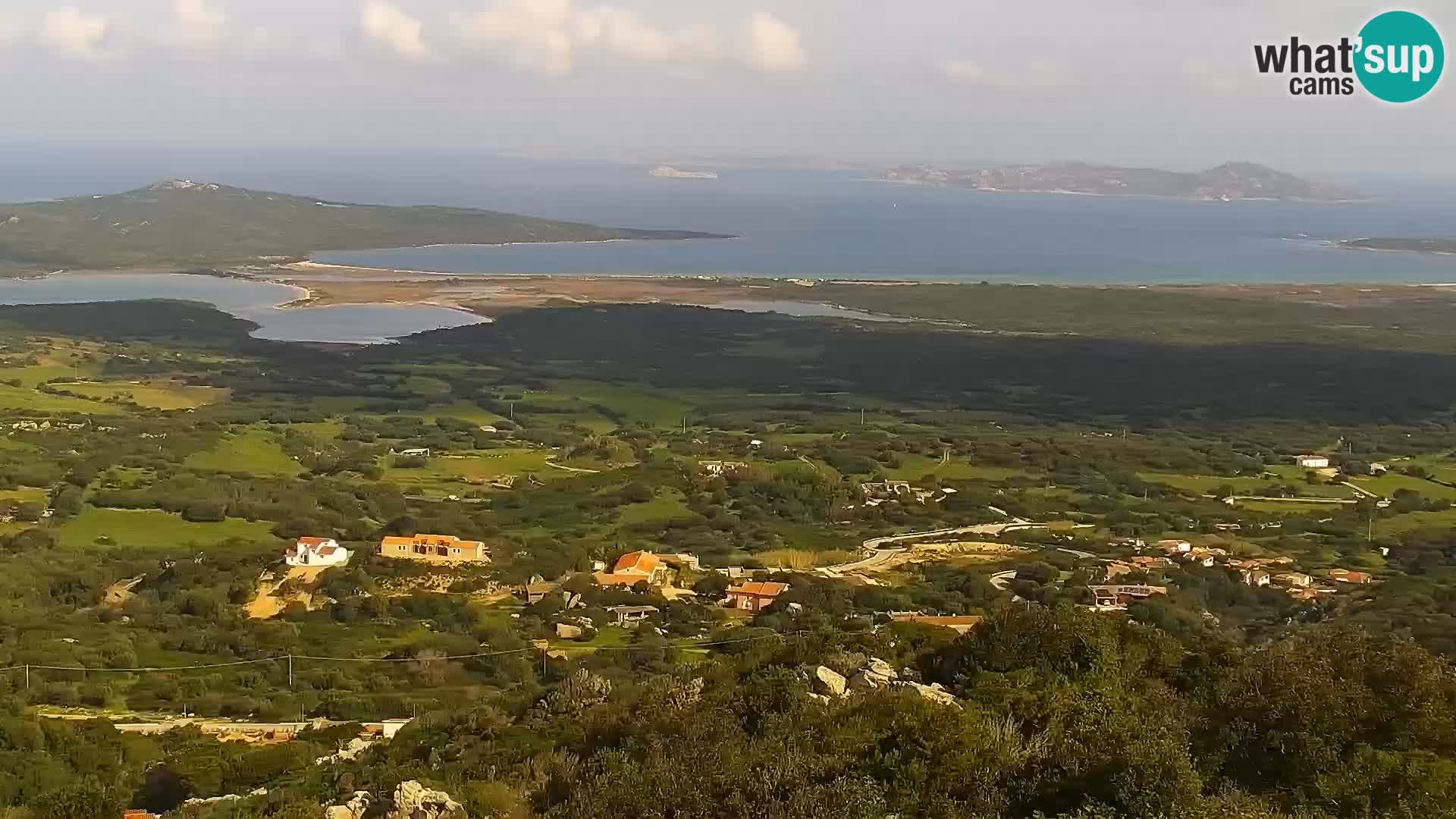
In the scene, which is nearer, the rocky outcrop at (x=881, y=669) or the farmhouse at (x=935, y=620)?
the rocky outcrop at (x=881, y=669)

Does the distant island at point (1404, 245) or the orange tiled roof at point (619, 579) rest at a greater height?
the distant island at point (1404, 245)

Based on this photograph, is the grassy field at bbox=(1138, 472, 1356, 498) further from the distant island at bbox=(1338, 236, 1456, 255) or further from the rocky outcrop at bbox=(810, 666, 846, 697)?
the distant island at bbox=(1338, 236, 1456, 255)

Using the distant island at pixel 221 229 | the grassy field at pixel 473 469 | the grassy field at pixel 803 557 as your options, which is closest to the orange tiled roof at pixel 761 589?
the grassy field at pixel 803 557

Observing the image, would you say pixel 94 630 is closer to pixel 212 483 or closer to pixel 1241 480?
pixel 212 483

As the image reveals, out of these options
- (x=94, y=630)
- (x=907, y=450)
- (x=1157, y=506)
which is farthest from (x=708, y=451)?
(x=94, y=630)

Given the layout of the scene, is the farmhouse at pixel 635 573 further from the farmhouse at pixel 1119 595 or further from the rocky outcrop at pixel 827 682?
the rocky outcrop at pixel 827 682

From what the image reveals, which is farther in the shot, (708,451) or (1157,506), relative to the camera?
(708,451)

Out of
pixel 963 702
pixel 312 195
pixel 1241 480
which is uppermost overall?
pixel 312 195

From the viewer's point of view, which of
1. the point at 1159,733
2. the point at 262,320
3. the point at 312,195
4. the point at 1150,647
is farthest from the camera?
the point at 312,195

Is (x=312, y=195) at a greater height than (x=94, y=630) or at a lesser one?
greater
